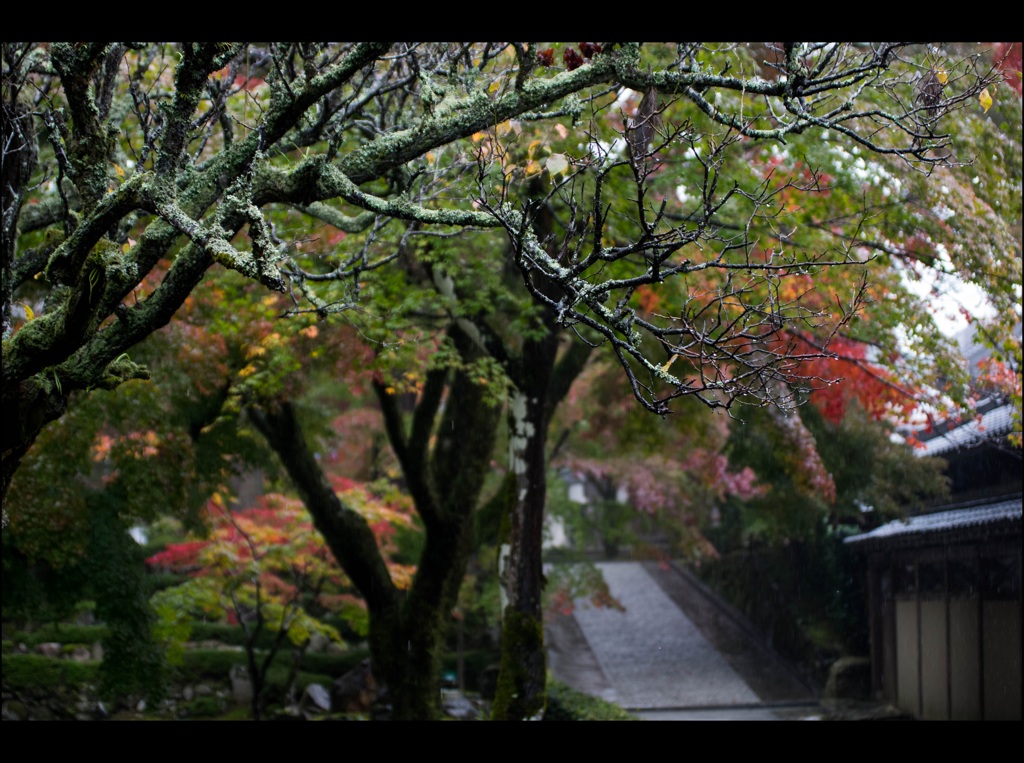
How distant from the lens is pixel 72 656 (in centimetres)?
1689

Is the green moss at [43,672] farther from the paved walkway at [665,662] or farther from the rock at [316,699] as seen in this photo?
the paved walkway at [665,662]

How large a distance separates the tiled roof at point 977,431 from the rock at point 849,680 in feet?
14.5

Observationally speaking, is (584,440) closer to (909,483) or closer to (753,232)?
(909,483)

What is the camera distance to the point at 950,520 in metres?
15.6

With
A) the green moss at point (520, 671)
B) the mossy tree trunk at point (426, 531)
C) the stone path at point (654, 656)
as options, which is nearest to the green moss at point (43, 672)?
the mossy tree trunk at point (426, 531)

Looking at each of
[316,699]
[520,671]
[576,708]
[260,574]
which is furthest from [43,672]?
[520,671]

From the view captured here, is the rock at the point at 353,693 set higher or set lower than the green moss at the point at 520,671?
lower

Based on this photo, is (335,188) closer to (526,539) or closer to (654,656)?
(526,539)

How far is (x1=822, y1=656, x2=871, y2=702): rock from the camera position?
61.8ft

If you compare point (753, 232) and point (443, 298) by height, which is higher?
point (753, 232)

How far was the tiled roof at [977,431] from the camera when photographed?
1463cm

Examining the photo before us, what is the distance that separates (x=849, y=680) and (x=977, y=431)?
6.39m

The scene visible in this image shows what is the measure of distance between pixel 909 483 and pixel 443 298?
36.6 ft

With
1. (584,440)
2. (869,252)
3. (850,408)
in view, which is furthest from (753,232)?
(584,440)
